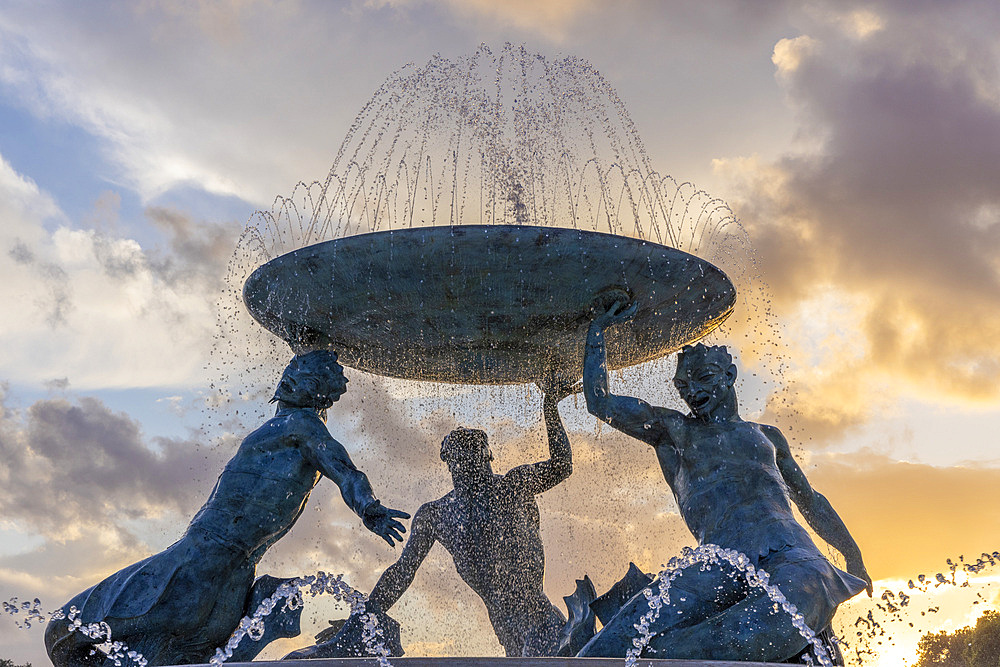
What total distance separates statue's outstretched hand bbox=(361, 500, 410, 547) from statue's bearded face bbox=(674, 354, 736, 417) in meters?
1.90

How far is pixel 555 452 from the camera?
22.1ft

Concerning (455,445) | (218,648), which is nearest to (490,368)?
(455,445)

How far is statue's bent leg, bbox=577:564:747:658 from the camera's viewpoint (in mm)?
4656

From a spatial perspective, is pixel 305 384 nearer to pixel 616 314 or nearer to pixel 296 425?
pixel 296 425

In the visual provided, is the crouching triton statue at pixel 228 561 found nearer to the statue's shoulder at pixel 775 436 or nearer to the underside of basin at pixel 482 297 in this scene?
the underside of basin at pixel 482 297

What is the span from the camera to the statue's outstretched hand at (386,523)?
4.67 metres

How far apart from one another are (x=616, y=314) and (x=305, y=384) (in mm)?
1958

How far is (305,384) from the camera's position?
563 cm

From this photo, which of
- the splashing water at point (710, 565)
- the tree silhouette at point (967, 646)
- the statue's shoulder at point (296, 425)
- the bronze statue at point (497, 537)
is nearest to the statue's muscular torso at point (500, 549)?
the bronze statue at point (497, 537)

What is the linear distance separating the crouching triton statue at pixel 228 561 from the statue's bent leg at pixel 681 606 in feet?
3.89

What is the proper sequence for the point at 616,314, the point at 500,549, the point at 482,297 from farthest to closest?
the point at 500,549 → the point at 616,314 → the point at 482,297

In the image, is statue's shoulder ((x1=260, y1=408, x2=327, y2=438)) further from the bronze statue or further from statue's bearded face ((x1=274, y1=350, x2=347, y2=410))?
the bronze statue

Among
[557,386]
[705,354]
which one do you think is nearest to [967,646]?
[557,386]

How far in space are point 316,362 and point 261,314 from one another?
921mm
